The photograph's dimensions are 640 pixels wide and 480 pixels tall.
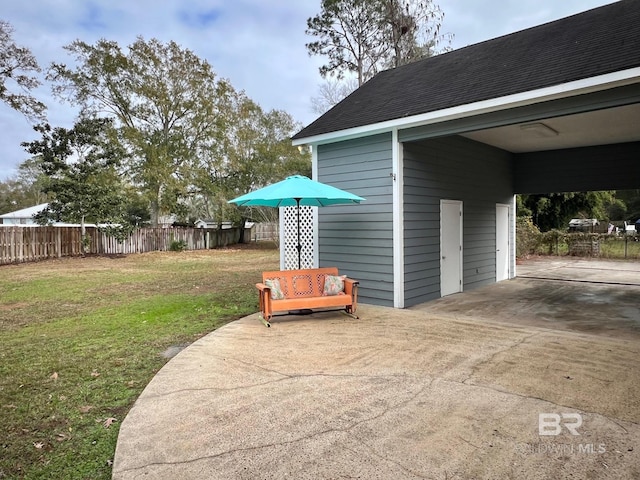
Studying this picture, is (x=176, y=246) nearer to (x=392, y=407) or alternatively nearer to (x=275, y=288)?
(x=275, y=288)

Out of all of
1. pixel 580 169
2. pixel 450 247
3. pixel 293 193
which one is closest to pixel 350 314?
pixel 293 193

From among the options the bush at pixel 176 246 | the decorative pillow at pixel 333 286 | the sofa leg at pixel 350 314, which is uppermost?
the bush at pixel 176 246

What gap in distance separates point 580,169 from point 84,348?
10.5 metres

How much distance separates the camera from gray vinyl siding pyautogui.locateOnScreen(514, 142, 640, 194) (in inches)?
356

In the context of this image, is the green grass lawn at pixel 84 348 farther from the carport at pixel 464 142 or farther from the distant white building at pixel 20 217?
the distant white building at pixel 20 217

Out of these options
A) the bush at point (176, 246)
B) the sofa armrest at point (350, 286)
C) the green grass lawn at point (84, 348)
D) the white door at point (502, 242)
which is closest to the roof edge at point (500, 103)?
the sofa armrest at point (350, 286)

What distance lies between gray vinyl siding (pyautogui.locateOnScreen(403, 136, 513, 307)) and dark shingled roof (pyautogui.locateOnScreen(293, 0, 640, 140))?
97 cm

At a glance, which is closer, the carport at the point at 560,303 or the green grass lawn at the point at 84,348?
the green grass lawn at the point at 84,348

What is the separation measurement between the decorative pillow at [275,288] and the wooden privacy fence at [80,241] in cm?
1266

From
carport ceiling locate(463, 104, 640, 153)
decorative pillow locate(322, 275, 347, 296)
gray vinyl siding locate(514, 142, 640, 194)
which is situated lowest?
decorative pillow locate(322, 275, 347, 296)

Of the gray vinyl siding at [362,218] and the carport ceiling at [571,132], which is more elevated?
the carport ceiling at [571,132]

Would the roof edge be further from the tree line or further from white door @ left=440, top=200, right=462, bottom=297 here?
the tree line

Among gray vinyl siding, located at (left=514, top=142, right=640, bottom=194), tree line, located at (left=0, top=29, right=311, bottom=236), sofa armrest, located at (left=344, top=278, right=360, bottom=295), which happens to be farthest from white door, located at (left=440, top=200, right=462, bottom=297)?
tree line, located at (left=0, top=29, right=311, bottom=236)

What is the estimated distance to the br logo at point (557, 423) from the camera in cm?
258
